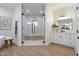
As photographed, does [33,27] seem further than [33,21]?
No

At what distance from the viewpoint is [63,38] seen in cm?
383

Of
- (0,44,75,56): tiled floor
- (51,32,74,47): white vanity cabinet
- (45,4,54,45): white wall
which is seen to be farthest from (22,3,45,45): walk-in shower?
(0,44,75,56): tiled floor

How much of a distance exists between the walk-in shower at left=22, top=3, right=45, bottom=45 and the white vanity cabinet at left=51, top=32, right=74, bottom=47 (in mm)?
464

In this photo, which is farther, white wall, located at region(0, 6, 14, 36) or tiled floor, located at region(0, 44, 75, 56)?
white wall, located at region(0, 6, 14, 36)

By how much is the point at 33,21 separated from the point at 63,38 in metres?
1.14

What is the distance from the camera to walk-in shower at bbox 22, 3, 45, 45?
370 cm

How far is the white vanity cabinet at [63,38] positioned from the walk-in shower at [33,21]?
1.52 ft

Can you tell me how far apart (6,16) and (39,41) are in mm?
1385

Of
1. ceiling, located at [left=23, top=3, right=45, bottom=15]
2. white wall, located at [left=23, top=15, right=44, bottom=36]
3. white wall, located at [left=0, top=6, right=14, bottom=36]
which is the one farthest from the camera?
ceiling, located at [left=23, top=3, right=45, bottom=15]

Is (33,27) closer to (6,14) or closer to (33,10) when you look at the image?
(33,10)

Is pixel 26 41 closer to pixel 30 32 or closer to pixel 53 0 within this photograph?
pixel 30 32

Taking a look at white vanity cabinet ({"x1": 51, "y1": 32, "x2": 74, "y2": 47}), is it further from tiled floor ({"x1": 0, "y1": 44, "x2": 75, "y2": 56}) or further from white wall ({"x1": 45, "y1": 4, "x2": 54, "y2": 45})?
tiled floor ({"x1": 0, "y1": 44, "x2": 75, "y2": 56})

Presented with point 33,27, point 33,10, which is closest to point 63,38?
point 33,27

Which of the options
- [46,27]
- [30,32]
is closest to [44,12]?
[46,27]
